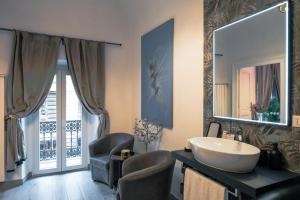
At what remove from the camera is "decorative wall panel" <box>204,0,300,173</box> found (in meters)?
1.41

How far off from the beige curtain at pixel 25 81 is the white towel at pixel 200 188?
267 centimetres

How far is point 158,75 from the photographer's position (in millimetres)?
3088

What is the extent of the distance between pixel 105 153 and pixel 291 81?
289cm

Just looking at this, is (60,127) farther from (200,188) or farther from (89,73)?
(200,188)

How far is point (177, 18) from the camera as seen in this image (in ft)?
8.74

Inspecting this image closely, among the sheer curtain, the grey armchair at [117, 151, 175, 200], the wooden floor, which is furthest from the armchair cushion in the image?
the sheer curtain

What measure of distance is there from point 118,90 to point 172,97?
5.11 ft

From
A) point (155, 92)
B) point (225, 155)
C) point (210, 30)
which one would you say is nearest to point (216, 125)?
point (225, 155)

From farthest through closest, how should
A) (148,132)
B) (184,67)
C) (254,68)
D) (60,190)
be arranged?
1. (148,132)
2. (60,190)
3. (184,67)
4. (254,68)

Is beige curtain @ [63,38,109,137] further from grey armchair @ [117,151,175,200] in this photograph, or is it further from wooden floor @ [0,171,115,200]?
grey armchair @ [117,151,175,200]

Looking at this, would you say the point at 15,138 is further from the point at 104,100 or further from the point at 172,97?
the point at 172,97

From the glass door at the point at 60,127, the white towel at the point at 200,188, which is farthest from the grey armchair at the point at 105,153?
the white towel at the point at 200,188

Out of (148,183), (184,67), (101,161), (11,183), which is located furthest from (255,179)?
(11,183)

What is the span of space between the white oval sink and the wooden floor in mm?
1767
